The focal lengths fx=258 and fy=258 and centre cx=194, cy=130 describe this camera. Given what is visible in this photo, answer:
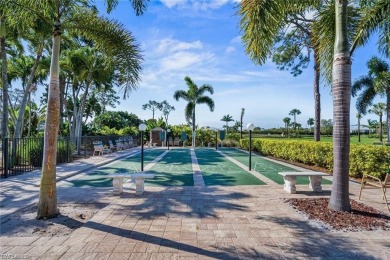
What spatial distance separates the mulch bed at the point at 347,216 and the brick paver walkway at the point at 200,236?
231 millimetres

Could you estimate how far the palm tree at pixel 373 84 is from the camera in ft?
74.4

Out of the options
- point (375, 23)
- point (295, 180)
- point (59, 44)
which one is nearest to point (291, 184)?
point (295, 180)

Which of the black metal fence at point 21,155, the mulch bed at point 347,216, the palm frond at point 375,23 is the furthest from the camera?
the black metal fence at point 21,155

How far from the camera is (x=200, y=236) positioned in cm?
411

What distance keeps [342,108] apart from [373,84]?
78.3 feet

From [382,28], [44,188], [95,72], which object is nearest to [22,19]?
[44,188]

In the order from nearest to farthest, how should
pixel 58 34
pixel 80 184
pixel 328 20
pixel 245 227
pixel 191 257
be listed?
pixel 191 257 → pixel 245 227 → pixel 58 34 → pixel 328 20 → pixel 80 184

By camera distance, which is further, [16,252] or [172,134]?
[172,134]

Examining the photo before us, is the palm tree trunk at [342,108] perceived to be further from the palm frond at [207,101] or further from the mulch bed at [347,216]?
the palm frond at [207,101]

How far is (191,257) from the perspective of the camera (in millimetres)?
3436

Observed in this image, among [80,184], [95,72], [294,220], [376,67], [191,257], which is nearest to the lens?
[191,257]

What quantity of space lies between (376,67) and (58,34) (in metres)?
28.2

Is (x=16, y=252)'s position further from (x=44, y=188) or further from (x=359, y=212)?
(x=359, y=212)

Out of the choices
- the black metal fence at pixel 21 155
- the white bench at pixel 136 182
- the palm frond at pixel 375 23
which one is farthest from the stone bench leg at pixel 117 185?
the palm frond at pixel 375 23
